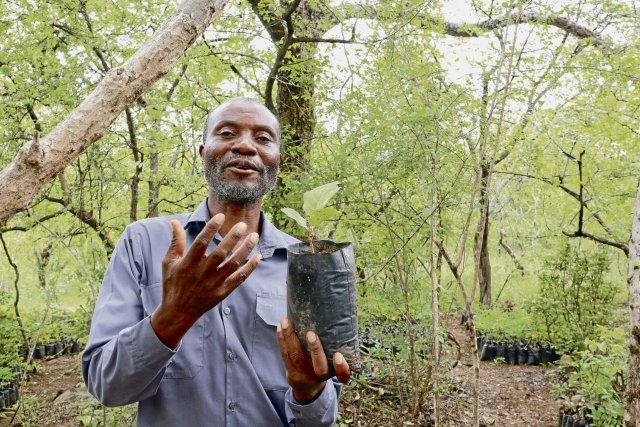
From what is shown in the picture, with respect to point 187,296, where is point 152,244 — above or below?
above

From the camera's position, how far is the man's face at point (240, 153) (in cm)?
168

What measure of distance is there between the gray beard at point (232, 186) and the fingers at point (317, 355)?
0.61m

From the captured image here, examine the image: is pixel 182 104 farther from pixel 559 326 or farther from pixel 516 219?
pixel 516 219

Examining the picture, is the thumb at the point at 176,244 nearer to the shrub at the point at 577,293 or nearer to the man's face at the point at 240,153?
the man's face at the point at 240,153

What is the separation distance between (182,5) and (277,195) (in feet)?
7.11

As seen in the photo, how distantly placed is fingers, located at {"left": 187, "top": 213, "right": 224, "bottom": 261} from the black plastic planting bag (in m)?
0.34

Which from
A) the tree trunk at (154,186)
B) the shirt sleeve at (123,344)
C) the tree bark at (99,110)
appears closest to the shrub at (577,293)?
the tree trunk at (154,186)

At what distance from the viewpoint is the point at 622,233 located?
7609 mm

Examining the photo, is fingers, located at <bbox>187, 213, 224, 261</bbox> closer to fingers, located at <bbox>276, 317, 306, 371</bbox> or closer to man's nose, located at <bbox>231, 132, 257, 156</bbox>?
fingers, located at <bbox>276, 317, 306, 371</bbox>

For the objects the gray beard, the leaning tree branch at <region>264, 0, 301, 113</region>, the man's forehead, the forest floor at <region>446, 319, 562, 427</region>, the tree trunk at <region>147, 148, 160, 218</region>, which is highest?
the leaning tree branch at <region>264, 0, 301, 113</region>

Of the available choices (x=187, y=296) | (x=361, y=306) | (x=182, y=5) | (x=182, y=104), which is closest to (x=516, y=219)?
(x=361, y=306)

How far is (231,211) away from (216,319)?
396mm

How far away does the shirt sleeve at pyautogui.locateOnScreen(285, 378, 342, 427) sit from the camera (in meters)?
1.42

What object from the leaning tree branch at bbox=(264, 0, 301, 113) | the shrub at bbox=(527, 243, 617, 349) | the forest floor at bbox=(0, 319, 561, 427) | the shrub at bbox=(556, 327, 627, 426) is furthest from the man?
the shrub at bbox=(527, 243, 617, 349)
